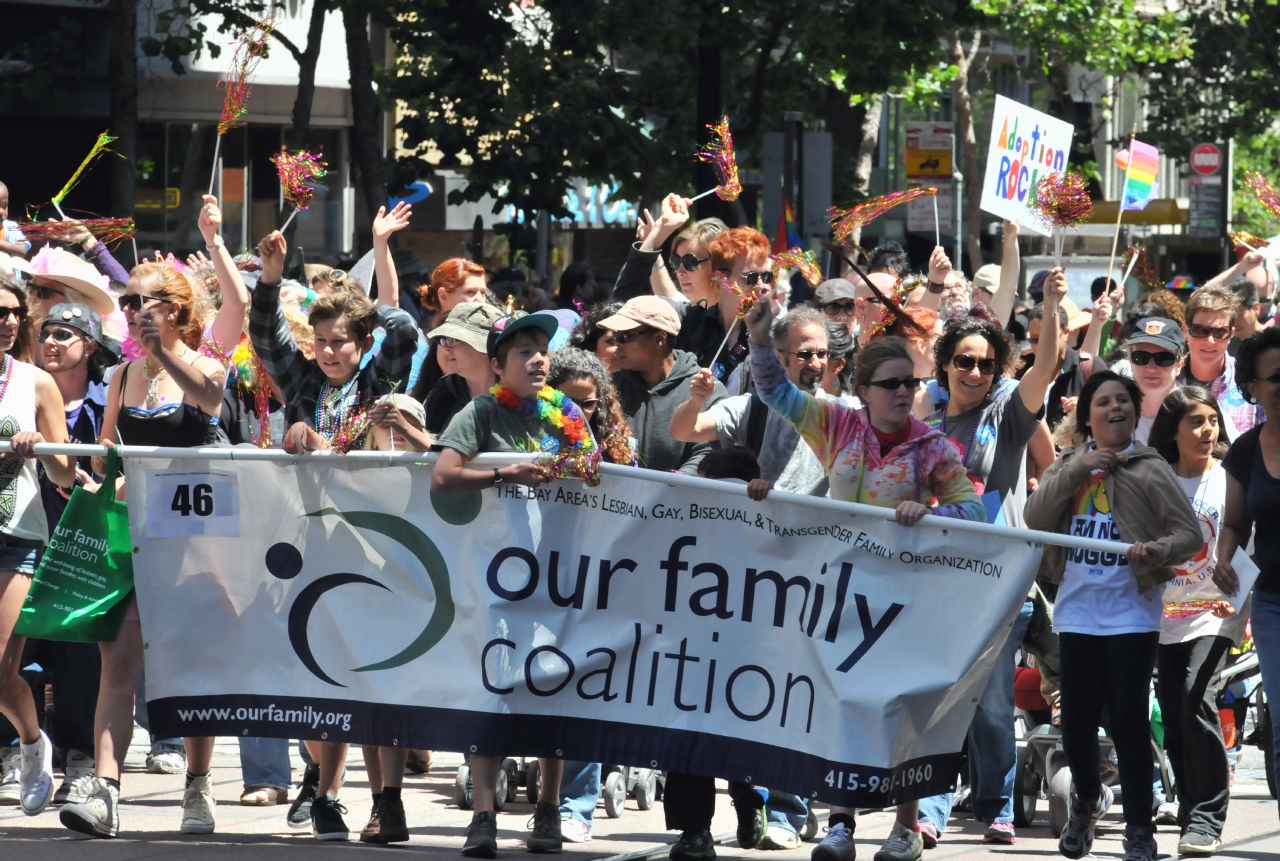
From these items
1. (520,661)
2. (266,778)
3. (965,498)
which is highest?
(965,498)

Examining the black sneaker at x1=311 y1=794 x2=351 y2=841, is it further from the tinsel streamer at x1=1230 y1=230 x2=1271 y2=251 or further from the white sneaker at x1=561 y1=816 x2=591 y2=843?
the tinsel streamer at x1=1230 y1=230 x2=1271 y2=251

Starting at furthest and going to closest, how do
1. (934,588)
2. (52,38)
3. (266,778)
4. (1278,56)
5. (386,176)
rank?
1. (1278,56)
2. (52,38)
3. (386,176)
4. (266,778)
5. (934,588)

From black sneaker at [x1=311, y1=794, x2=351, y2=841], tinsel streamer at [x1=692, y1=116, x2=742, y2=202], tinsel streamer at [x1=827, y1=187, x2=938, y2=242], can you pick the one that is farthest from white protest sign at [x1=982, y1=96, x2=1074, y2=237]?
black sneaker at [x1=311, y1=794, x2=351, y2=841]

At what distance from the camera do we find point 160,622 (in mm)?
6852

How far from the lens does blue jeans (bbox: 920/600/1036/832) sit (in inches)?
289

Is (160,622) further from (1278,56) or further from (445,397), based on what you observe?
(1278,56)

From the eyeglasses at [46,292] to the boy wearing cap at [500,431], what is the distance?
2.65 m

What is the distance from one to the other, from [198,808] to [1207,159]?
21.4m

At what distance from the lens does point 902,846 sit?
252 inches


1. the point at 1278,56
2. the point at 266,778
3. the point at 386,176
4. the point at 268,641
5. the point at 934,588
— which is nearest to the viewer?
the point at 934,588

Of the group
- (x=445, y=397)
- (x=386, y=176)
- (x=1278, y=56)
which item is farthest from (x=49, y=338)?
(x=1278, y=56)

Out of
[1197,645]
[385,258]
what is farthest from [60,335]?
[1197,645]

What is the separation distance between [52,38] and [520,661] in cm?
1769

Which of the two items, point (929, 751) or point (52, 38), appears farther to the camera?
point (52, 38)
